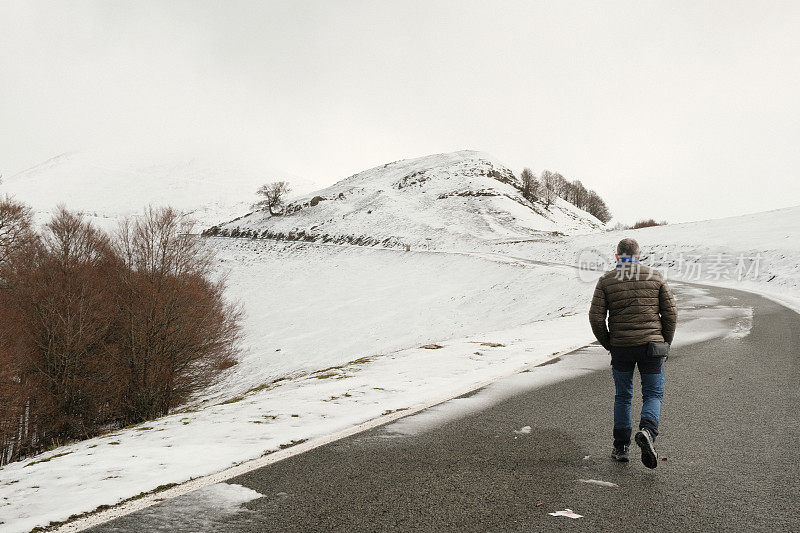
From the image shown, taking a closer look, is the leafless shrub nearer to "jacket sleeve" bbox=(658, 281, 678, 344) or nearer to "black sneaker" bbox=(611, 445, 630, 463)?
"black sneaker" bbox=(611, 445, 630, 463)

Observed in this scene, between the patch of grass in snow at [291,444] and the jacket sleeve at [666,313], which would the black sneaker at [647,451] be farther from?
the patch of grass in snow at [291,444]

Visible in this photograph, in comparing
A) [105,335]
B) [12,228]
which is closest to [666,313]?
[105,335]

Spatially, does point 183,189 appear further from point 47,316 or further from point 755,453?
point 755,453

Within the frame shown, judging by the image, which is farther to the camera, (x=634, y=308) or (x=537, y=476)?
(x=634, y=308)

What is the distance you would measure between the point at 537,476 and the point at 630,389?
4.33ft

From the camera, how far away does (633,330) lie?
175 inches

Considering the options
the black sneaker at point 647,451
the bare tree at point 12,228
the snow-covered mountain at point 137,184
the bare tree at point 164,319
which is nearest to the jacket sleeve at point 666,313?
the black sneaker at point 647,451

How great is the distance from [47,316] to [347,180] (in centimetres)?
10945

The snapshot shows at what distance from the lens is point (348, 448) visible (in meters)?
4.71

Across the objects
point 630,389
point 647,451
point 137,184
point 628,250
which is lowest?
point 647,451

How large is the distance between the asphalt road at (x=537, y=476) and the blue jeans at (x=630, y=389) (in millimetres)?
330

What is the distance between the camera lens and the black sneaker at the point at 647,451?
157 inches

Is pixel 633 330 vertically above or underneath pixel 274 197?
underneath

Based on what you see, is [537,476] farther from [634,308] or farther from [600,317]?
[634,308]
